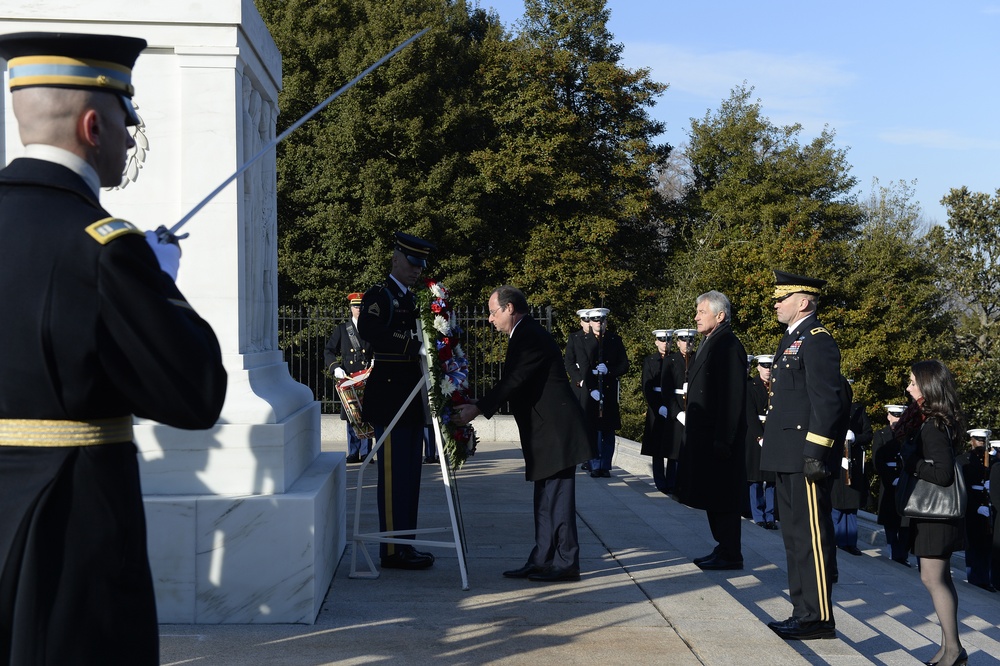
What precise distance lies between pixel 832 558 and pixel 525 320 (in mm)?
2230

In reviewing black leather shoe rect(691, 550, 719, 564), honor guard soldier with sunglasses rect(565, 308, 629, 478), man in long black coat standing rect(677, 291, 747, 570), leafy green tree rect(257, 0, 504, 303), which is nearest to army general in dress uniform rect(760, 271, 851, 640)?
black leather shoe rect(691, 550, 719, 564)

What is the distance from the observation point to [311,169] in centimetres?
2944

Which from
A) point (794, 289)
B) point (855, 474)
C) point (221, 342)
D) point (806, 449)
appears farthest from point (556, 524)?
point (855, 474)

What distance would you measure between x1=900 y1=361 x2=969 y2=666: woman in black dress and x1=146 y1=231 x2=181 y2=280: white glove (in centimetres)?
453

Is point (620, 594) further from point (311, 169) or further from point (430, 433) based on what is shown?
point (311, 169)

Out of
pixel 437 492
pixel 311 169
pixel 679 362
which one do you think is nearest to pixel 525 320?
pixel 437 492

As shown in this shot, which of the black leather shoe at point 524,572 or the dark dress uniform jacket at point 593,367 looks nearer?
the black leather shoe at point 524,572

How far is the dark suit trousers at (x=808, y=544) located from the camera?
5.46 metres

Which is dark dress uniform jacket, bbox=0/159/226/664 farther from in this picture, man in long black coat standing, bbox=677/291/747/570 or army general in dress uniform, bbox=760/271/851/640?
man in long black coat standing, bbox=677/291/747/570

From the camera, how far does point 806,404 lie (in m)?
5.79

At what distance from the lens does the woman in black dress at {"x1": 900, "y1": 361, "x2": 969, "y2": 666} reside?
18.4 feet

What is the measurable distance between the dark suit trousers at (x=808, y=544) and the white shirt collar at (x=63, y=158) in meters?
4.39

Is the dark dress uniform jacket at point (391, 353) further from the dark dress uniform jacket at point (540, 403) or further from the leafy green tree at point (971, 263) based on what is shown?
the leafy green tree at point (971, 263)

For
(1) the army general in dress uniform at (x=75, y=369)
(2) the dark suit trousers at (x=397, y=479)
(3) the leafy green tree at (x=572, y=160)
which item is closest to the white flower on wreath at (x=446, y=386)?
(2) the dark suit trousers at (x=397, y=479)
